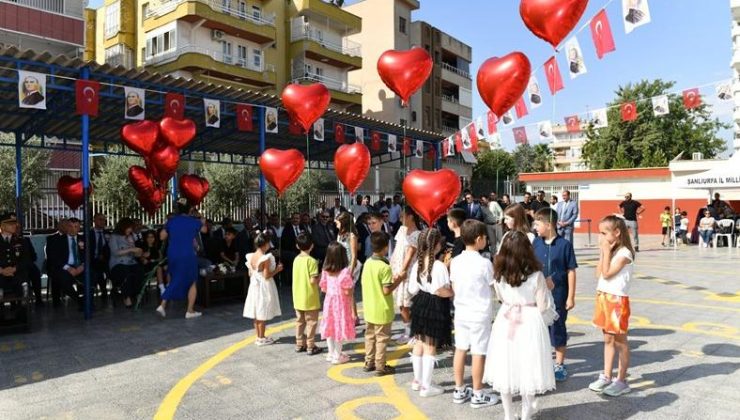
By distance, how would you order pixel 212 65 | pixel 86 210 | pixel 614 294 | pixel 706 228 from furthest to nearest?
pixel 212 65
pixel 706 228
pixel 86 210
pixel 614 294

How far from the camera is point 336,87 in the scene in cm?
3575

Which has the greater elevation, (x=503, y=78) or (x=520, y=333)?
(x=503, y=78)

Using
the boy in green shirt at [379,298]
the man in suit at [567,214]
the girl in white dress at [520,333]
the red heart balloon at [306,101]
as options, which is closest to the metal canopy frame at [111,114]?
the red heart balloon at [306,101]

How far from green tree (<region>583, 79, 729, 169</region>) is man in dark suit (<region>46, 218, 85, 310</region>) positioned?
3862 cm

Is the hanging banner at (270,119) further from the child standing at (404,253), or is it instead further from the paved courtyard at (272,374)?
the child standing at (404,253)

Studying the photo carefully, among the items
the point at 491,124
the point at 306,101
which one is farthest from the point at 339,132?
the point at 306,101

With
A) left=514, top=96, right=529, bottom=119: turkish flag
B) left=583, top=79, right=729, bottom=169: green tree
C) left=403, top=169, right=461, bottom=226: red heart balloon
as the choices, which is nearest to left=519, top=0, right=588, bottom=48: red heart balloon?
left=403, top=169, right=461, bottom=226: red heart balloon

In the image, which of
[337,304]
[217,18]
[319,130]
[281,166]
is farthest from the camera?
[217,18]

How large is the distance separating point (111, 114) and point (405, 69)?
772cm

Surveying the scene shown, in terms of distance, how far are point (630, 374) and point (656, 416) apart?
96cm

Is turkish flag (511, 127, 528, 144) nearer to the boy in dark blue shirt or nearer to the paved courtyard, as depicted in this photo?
the paved courtyard

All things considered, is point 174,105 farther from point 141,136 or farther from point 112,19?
point 112,19

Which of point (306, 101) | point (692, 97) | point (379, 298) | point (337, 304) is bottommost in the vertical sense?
point (337, 304)

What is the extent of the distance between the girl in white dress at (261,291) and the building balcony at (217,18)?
2496 cm
